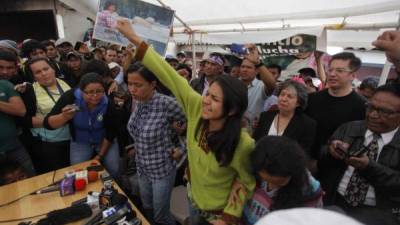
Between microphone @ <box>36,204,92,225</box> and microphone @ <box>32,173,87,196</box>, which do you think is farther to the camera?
→ microphone @ <box>32,173,87,196</box>

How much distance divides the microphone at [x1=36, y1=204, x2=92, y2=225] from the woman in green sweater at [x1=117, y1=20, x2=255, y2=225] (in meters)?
0.62

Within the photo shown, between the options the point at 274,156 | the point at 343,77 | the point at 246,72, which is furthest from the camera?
the point at 246,72

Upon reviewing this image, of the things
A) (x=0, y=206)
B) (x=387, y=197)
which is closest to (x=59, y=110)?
(x=0, y=206)

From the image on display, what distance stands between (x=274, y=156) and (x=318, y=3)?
210cm

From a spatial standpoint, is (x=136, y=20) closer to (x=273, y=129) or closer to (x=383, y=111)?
(x=273, y=129)

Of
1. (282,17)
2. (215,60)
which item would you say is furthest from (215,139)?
(282,17)

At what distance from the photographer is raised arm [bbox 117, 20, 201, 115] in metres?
1.31

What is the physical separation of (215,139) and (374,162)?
887mm

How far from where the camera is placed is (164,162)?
Result: 178 cm

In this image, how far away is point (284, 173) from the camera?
3.58 feet

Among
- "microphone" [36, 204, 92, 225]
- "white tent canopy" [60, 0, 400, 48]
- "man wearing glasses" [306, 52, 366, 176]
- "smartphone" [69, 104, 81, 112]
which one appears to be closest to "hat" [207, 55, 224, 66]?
"white tent canopy" [60, 0, 400, 48]

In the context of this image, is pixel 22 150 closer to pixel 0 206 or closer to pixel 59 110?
pixel 59 110

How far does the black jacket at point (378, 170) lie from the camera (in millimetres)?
1287

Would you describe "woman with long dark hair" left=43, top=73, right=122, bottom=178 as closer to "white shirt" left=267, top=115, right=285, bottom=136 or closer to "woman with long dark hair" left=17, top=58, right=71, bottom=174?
"woman with long dark hair" left=17, top=58, right=71, bottom=174
